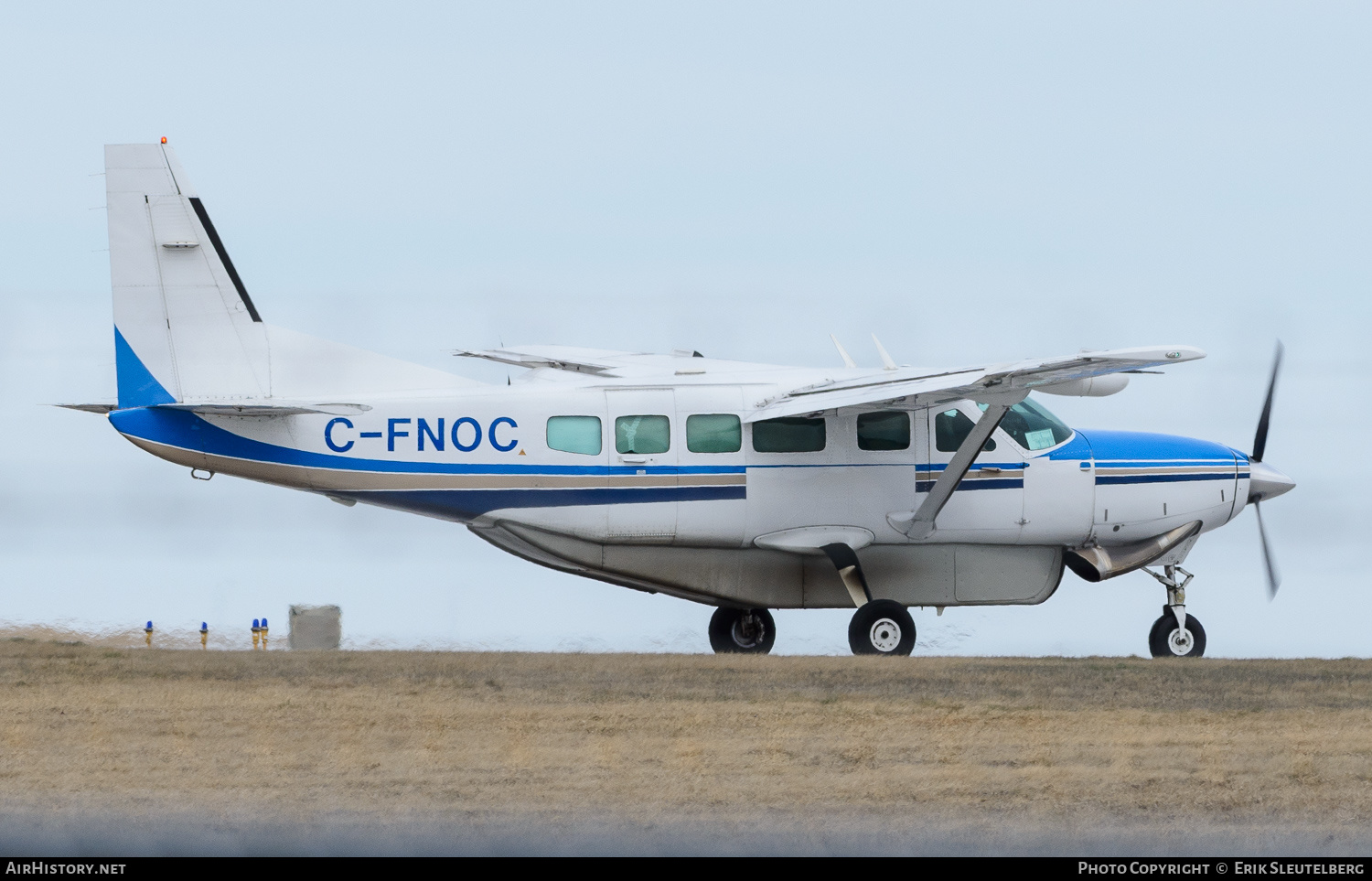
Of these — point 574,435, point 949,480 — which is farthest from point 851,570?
point 574,435

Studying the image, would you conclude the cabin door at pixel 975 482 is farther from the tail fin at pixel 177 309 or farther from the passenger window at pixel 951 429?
the tail fin at pixel 177 309

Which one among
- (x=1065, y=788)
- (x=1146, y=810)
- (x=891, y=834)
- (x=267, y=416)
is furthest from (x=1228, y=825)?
(x=267, y=416)

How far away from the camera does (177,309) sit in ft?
64.3

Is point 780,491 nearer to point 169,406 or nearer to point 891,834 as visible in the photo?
point 169,406

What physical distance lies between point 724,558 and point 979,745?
815 cm

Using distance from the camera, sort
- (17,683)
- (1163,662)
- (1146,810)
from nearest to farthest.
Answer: (1146,810) < (17,683) < (1163,662)

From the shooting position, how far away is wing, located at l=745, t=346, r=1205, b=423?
56.8ft

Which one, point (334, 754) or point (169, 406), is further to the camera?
point (169, 406)

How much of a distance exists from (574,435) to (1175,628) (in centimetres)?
862

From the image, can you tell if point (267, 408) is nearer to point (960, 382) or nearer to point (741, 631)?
point (741, 631)

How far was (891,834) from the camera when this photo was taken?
10.0 metres

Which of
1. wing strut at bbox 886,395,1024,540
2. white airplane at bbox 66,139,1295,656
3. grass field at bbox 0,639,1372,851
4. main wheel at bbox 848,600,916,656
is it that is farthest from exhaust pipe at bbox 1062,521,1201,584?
grass field at bbox 0,639,1372,851

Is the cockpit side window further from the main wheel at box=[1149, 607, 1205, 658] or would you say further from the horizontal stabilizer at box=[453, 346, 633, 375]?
the horizontal stabilizer at box=[453, 346, 633, 375]

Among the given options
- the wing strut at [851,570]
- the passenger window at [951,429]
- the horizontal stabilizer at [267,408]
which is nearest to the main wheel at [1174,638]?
the passenger window at [951,429]
